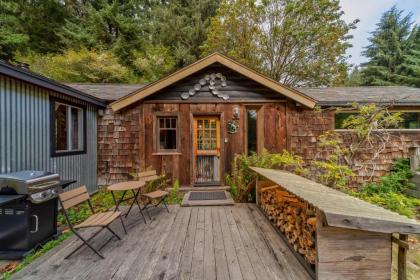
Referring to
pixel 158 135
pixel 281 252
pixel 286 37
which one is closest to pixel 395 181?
pixel 281 252

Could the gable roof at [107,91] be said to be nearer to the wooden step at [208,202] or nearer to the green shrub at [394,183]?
the wooden step at [208,202]

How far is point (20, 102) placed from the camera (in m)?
3.74

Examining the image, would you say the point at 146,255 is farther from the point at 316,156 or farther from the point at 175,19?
the point at 175,19

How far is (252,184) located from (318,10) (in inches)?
554

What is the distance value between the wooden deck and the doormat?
137 centimetres

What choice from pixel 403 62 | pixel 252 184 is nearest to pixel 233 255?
pixel 252 184

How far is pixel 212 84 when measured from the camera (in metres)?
6.19

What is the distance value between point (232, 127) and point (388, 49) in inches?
736

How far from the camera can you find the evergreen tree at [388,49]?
16.3 meters

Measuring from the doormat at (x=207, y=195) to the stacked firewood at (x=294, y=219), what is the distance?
4.82 ft

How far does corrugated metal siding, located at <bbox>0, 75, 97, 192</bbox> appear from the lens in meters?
3.43

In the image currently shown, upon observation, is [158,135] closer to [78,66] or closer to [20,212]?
[20,212]

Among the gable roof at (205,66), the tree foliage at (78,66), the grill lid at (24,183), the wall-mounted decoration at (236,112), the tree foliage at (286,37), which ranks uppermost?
the tree foliage at (286,37)

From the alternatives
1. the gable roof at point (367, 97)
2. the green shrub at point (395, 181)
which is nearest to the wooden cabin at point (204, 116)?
the gable roof at point (367, 97)
